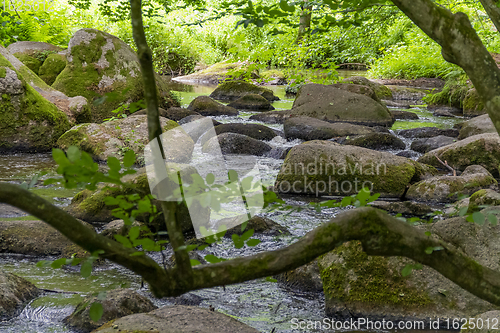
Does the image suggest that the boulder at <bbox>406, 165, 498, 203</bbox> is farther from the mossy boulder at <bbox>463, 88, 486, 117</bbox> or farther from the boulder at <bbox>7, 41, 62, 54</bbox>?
the boulder at <bbox>7, 41, 62, 54</bbox>

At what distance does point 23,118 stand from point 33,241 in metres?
4.64

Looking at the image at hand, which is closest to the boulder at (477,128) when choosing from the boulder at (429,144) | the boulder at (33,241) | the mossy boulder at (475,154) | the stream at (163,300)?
the boulder at (429,144)

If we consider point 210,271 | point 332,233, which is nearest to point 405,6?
Answer: point 332,233

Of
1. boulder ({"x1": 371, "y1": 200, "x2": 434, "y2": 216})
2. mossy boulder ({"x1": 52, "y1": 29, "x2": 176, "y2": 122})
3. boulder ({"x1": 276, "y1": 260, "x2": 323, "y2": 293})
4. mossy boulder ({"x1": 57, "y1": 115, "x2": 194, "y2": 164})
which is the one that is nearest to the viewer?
boulder ({"x1": 276, "y1": 260, "x2": 323, "y2": 293})

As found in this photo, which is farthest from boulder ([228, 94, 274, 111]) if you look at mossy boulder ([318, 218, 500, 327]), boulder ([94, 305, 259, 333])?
boulder ([94, 305, 259, 333])

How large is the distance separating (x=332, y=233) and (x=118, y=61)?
32.8 ft

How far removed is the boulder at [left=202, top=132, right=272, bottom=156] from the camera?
7.82 meters

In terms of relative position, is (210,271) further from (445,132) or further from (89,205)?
(445,132)

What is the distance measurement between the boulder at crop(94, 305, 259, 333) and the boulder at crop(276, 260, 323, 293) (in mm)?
969

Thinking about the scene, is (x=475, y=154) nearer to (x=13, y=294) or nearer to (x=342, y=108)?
(x=342, y=108)

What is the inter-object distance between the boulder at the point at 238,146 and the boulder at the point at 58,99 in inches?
115

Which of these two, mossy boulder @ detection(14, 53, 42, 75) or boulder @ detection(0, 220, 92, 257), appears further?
mossy boulder @ detection(14, 53, 42, 75)

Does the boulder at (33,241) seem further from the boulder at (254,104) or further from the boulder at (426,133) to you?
the boulder at (254,104)

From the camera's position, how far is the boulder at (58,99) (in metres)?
8.59
